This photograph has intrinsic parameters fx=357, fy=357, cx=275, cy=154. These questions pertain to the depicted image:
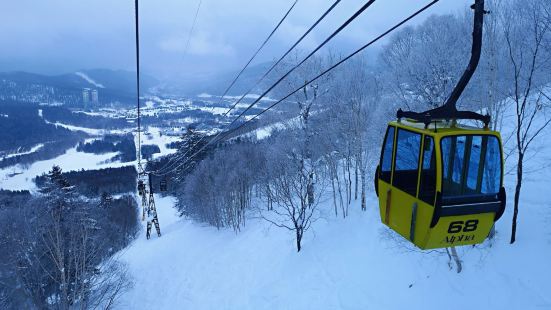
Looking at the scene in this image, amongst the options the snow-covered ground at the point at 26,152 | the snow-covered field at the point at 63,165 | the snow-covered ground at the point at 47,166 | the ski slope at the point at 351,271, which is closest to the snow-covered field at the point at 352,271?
the ski slope at the point at 351,271

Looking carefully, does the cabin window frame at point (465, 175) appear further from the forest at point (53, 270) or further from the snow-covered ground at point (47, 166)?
the snow-covered ground at point (47, 166)

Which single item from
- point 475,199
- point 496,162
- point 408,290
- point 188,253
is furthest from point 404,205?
point 188,253

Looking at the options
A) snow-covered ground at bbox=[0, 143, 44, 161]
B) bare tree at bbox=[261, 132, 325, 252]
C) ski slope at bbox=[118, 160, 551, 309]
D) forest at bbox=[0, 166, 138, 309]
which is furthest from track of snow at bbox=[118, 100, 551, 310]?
snow-covered ground at bbox=[0, 143, 44, 161]

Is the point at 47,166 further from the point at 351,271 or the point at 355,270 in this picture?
the point at 355,270

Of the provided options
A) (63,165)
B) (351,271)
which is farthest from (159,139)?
(351,271)

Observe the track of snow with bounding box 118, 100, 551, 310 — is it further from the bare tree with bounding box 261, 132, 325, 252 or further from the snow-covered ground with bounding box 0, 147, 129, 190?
the snow-covered ground with bounding box 0, 147, 129, 190

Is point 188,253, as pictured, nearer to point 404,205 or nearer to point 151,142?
point 404,205

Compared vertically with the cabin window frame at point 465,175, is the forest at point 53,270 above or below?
below
